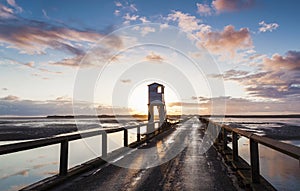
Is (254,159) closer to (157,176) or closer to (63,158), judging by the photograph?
(157,176)

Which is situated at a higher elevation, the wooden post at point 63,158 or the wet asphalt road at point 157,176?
the wooden post at point 63,158

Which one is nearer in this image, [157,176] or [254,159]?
[254,159]

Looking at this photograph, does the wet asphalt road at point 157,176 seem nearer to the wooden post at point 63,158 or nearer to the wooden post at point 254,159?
the wooden post at point 63,158

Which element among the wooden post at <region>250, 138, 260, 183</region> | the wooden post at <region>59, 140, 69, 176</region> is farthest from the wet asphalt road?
the wooden post at <region>250, 138, 260, 183</region>

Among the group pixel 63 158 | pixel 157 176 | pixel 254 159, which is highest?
pixel 254 159

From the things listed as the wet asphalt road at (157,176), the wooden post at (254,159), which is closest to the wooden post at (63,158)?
the wet asphalt road at (157,176)

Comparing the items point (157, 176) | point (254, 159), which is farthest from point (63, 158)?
point (254, 159)

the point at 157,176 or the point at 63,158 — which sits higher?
the point at 63,158

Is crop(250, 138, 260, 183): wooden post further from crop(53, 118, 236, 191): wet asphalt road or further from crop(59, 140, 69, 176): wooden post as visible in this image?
crop(59, 140, 69, 176): wooden post

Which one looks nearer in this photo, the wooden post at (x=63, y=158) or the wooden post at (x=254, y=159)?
the wooden post at (x=254, y=159)

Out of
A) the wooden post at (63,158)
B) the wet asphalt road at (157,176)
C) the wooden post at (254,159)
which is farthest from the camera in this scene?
the wooden post at (63,158)

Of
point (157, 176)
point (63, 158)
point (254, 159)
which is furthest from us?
point (157, 176)

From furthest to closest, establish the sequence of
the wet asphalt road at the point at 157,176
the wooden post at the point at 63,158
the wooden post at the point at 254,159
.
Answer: the wooden post at the point at 63,158
the wet asphalt road at the point at 157,176
the wooden post at the point at 254,159

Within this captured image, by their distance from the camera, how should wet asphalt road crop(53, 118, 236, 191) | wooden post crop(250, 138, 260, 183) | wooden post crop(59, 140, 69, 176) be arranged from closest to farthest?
wooden post crop(250, 138, 260, 183) → wet asphalt road crop(53, 118, 236, 191) → wooden post crop(59, 140, 69, 176)
